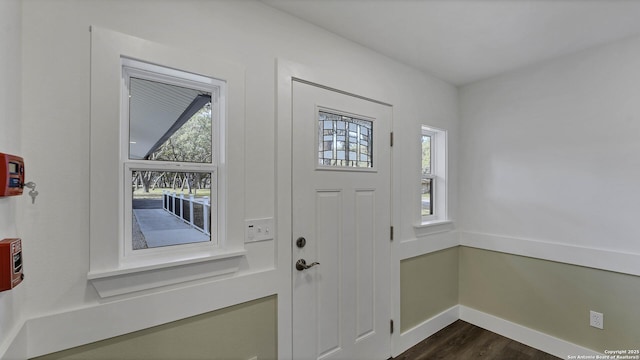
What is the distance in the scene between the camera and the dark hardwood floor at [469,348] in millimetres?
2338

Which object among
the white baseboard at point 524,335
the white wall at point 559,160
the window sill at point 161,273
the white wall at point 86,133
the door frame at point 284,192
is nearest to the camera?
the white wall at point 86,133

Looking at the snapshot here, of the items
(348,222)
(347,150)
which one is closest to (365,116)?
(347,150)

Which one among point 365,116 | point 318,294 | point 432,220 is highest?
point 365,116

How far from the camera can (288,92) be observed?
1743 mm

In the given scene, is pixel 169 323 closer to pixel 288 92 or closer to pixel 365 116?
pixel 288 92

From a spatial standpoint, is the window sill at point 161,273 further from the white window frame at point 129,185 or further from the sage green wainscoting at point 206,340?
the sage green wainscoting at point 206,340

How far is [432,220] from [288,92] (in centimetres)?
206

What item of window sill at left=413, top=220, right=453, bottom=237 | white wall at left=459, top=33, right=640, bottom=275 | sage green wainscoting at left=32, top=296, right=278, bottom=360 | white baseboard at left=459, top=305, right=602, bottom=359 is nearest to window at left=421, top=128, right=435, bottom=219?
window sill at left=413, top=220, right=453, bottom=237

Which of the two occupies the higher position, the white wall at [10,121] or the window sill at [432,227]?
the white wall at [10,121]

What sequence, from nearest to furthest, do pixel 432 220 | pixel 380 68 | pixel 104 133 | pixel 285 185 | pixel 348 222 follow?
pixel 104 133 < pixel 285 185 < pixel 348 222 < pixel 380 68 < pixel 432 220

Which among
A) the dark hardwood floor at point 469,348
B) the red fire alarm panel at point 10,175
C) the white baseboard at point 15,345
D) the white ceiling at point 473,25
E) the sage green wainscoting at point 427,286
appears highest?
the white ceiling at point 473,25

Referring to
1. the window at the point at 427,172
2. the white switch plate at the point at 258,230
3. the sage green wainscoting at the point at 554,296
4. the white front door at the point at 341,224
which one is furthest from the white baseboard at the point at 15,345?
the sage green wainscoting at the point at 554,296

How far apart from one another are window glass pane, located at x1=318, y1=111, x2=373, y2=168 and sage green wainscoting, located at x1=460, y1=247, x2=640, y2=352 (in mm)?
1783

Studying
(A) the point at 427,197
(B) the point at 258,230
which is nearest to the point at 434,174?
(A) the point at 427,197
